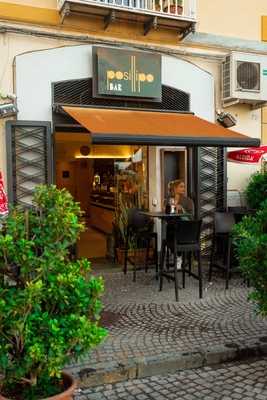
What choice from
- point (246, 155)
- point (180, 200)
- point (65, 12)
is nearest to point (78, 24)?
point (65, 12)

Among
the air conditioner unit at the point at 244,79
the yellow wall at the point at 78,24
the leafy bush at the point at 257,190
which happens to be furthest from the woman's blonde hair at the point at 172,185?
the yellow wall at the point at 78,24

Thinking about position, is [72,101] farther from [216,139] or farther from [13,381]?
[13,381]

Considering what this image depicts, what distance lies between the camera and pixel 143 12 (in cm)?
850

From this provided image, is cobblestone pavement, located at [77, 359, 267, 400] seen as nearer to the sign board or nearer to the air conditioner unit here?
the sign board

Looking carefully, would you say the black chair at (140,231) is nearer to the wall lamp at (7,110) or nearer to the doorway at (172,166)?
the doorway at (172,166)

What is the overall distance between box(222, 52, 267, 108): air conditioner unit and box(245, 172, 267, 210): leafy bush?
1607 mm

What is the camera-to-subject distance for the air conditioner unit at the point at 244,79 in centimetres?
930

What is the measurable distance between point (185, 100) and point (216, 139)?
82.7 inches

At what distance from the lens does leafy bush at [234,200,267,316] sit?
15.4 feet

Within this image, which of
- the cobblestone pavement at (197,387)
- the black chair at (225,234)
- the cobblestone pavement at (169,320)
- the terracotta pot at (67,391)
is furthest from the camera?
the black chair at (225,234)

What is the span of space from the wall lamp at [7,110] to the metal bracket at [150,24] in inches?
118

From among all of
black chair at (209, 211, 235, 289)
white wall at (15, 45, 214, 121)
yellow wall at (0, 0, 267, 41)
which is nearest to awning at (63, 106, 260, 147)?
white wall at (15, 45, 214, 121)

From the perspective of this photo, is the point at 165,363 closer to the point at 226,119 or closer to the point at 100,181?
the point at 226,119

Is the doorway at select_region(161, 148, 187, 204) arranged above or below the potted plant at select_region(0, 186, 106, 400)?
above
